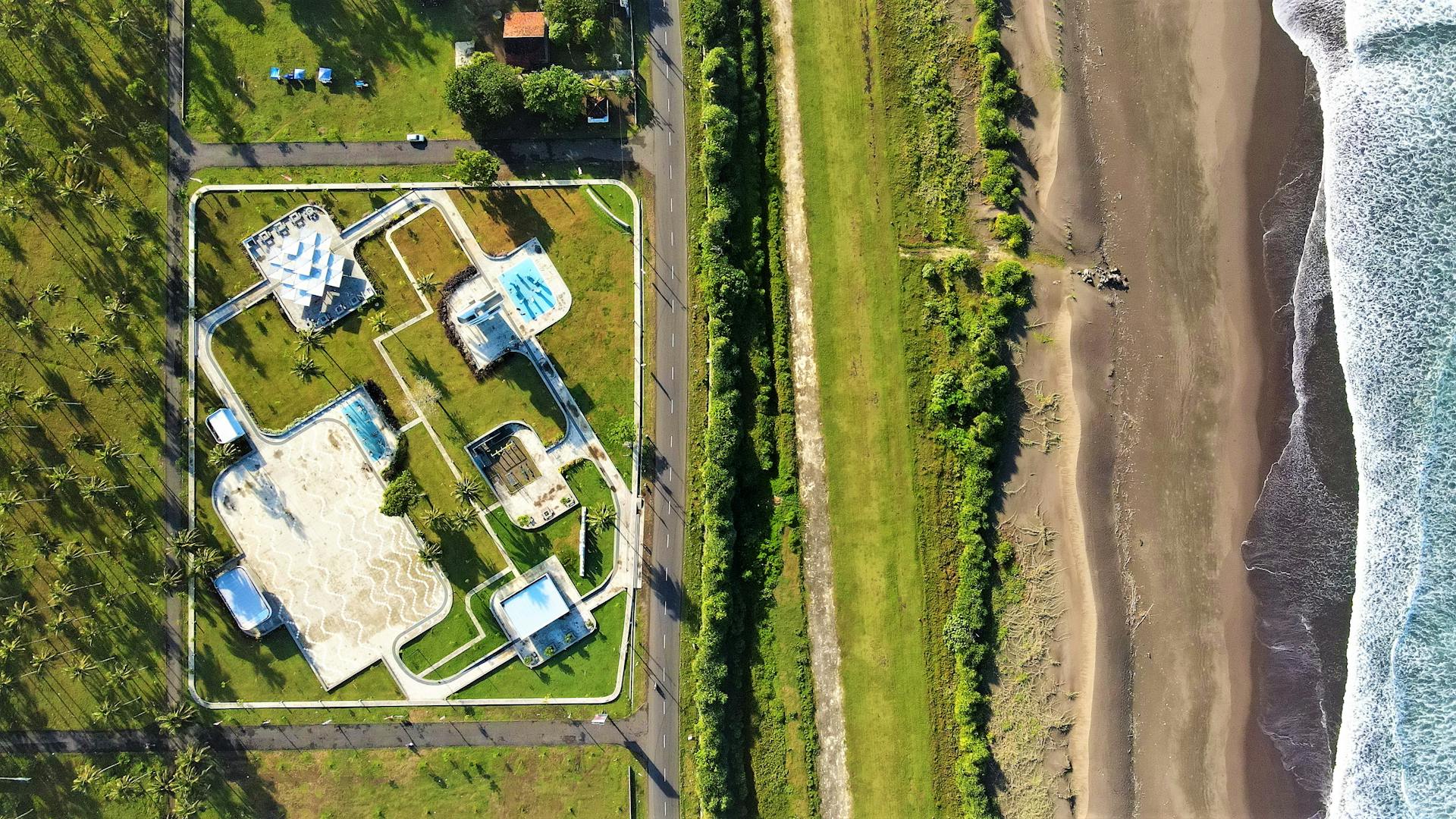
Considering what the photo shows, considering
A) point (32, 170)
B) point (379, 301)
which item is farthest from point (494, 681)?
point (32, 170)

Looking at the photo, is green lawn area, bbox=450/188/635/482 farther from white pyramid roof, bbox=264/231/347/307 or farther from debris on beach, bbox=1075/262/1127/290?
debris on beach, bbox=1075/262/1127/290

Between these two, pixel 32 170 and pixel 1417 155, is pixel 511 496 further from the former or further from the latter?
pixel 1417 155

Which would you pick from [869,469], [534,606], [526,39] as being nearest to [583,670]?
[534,606]

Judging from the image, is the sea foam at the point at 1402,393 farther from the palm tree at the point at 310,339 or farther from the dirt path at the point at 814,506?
the palm tree at the point at 310,339

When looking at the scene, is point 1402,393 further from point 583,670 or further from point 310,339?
point 310,339

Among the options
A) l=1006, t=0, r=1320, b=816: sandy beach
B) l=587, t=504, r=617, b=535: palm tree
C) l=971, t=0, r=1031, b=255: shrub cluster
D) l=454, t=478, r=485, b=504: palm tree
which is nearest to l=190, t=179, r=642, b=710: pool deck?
l=587, t=504, r=617, b=535: palm tree
